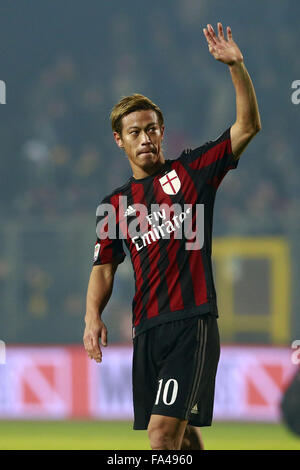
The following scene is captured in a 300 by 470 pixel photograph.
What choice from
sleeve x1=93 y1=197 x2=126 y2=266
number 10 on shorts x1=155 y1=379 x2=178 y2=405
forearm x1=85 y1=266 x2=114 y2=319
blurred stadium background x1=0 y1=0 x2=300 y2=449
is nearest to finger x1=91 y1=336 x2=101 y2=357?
forearm x1=85 y1=266 x2=114 y2=319

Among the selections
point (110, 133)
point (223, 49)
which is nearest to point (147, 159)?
point (223, 49)

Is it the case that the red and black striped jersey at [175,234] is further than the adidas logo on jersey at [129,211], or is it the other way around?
the adidas logo on jersey at [129,211]

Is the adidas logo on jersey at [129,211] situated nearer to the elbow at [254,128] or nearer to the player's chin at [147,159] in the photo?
the player's chin at [147,159]

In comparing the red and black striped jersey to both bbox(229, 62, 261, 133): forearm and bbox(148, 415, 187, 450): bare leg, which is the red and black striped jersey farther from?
bbox(148, 415, 187, 450): bare leg

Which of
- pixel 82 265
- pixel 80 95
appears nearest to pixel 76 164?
pixel 80 95

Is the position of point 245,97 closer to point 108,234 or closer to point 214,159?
point 214,159

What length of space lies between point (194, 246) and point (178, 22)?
1336cm

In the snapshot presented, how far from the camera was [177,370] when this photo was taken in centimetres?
404

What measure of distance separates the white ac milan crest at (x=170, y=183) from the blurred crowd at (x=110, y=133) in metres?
7.35

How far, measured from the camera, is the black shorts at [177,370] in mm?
4004

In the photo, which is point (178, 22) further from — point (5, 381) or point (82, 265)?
Result: point (5, 381)

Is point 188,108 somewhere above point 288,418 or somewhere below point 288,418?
above

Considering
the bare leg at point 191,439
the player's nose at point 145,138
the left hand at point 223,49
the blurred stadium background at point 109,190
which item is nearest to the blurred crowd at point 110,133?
the blurred stadium background at point 109,190

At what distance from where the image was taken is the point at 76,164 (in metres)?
14.3
